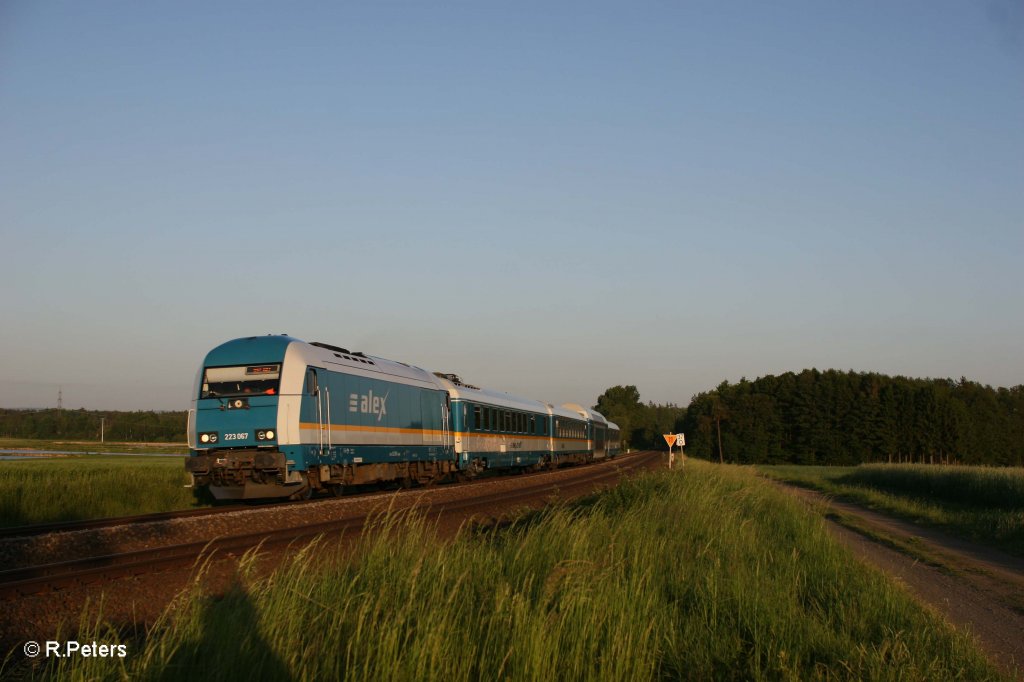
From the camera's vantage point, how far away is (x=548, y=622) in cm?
546

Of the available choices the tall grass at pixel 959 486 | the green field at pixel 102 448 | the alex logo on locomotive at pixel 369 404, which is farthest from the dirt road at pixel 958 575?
the green field at pixel 102 448

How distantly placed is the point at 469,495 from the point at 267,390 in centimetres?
784

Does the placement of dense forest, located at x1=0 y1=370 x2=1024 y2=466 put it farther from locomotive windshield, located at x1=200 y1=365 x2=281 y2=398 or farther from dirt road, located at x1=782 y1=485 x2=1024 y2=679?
locomotive windshield, located at x1=200 y1=365 x2=281 y2=398

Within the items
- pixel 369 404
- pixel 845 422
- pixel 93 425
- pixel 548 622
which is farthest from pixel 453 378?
pixel 93 425

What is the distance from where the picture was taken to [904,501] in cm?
2861

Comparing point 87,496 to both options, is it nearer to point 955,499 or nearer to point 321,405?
point 321,405

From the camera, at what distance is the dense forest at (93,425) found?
123 metres

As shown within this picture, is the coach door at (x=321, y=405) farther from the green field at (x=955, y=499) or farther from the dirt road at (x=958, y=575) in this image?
the green field at (x=955, y=499)

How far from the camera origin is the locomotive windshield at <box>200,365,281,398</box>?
1708 cm

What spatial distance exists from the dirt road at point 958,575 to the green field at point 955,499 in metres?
0.84

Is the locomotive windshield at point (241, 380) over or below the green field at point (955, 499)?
over

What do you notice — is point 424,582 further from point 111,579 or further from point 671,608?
point 111,579

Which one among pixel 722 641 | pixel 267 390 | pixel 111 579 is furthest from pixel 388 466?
pixel 722 641

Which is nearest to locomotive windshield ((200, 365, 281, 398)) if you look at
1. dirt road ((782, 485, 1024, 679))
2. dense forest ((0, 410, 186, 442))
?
dirt road ((782, 485, 1024, 679))
